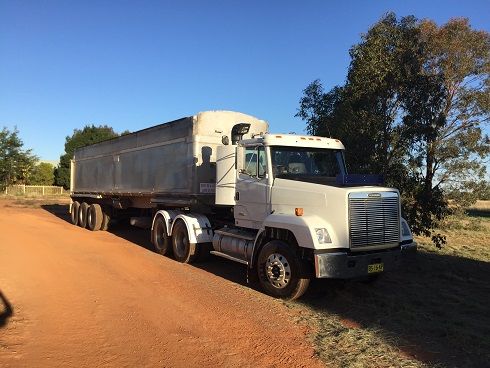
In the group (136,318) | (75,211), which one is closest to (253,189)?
(136,318)

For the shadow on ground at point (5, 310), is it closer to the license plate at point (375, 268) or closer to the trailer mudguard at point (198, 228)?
the trailer mudguard at point (198, 228)

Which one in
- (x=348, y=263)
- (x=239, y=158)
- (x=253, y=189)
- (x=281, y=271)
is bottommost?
(x=281, y=271)

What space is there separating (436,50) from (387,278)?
481 inches

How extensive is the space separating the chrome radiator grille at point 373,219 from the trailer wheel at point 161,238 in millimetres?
Result: 6003

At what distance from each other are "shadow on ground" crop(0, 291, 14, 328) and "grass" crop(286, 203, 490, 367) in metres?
4.18

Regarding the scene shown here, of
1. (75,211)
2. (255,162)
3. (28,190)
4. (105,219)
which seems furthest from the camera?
(28,190)

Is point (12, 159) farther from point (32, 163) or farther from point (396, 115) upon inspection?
point (396, 115)

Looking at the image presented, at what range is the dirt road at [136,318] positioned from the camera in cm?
530

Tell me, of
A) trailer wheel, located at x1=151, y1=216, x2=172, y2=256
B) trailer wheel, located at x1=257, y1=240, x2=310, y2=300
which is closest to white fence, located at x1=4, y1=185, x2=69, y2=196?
trailer wheel, located at x1=151, y1=216, x2=172, y2=256

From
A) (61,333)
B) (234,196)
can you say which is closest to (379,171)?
(234,196)

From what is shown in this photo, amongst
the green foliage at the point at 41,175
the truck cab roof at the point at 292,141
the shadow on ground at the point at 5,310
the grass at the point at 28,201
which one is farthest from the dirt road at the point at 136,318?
the green foliage at the point at 41,175

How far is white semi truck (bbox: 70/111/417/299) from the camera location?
776 cm

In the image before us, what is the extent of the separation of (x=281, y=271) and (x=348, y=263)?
1.20 m

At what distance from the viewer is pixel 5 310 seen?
695cm
